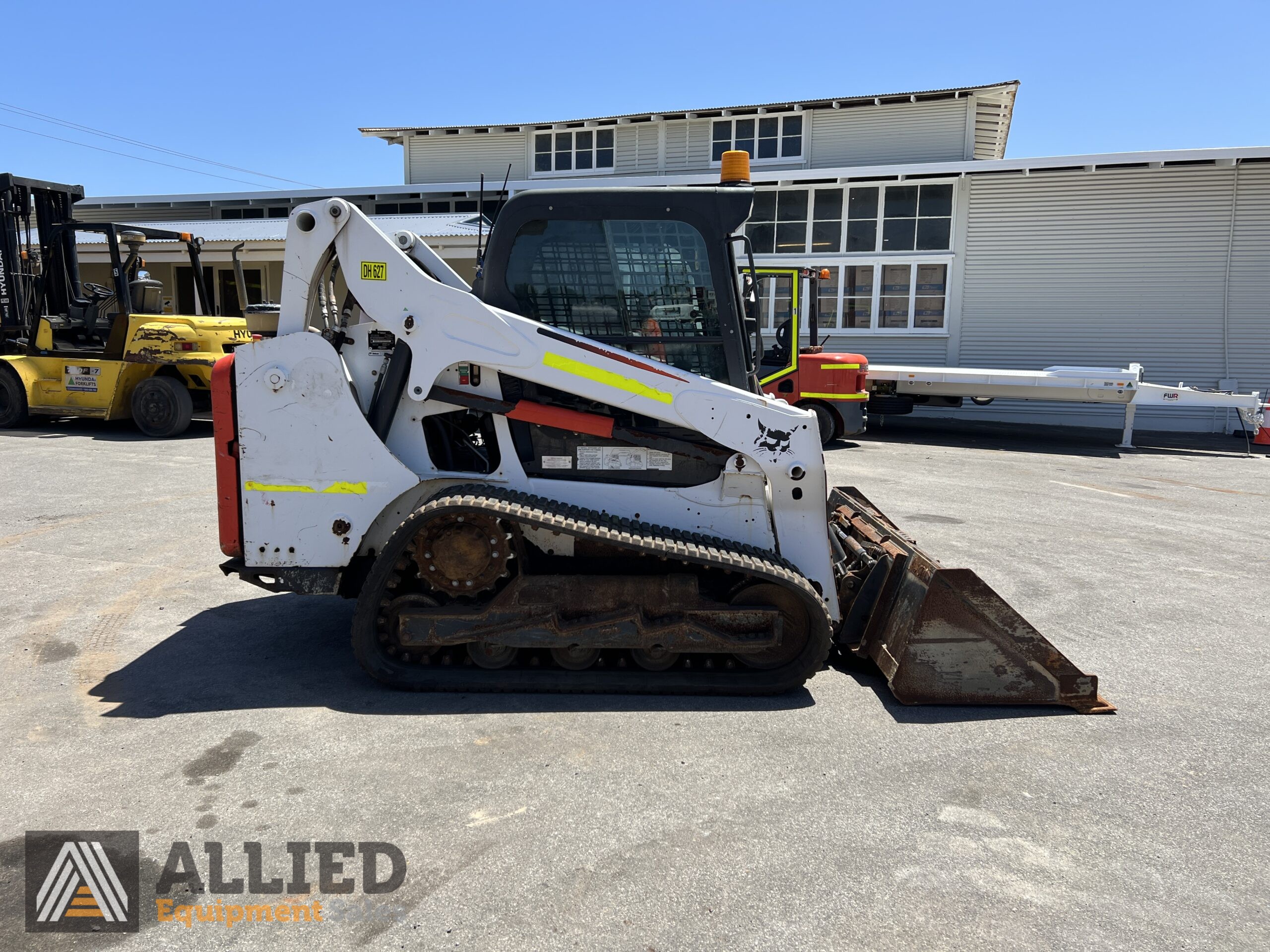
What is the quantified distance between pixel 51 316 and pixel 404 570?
12.5 metres

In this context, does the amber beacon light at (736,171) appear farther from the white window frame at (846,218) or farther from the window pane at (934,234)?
the window pane at (934,234)

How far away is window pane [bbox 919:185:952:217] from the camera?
20.3 metres

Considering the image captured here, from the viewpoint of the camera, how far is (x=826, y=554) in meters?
4.91

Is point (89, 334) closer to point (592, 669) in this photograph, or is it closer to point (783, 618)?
point (592, 669)

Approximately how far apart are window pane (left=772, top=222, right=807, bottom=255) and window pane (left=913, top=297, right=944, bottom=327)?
2.94 m

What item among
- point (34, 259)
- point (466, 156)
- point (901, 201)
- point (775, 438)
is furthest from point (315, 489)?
point (466, 156)

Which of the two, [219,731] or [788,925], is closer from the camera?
[788,925]

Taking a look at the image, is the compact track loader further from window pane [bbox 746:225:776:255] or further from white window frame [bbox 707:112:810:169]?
white window frame [bbox 707:112:810:169]

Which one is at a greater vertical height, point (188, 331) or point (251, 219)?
point (251, 219)

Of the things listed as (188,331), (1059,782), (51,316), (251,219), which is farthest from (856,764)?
(251,219)

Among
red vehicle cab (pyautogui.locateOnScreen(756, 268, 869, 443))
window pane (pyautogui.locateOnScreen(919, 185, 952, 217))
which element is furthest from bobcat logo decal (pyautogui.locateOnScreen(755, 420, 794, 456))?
window pane (pyautogui.locateOnScreen(919, 185, 952, 217))

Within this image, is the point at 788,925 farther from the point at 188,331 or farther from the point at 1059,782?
the point at 188,331

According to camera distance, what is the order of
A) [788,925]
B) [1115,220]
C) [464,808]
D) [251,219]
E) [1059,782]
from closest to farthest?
[788,925] → [464,808] → [1059,782] → [1115,220] → [251,219]

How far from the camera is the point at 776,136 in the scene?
23.3 m
